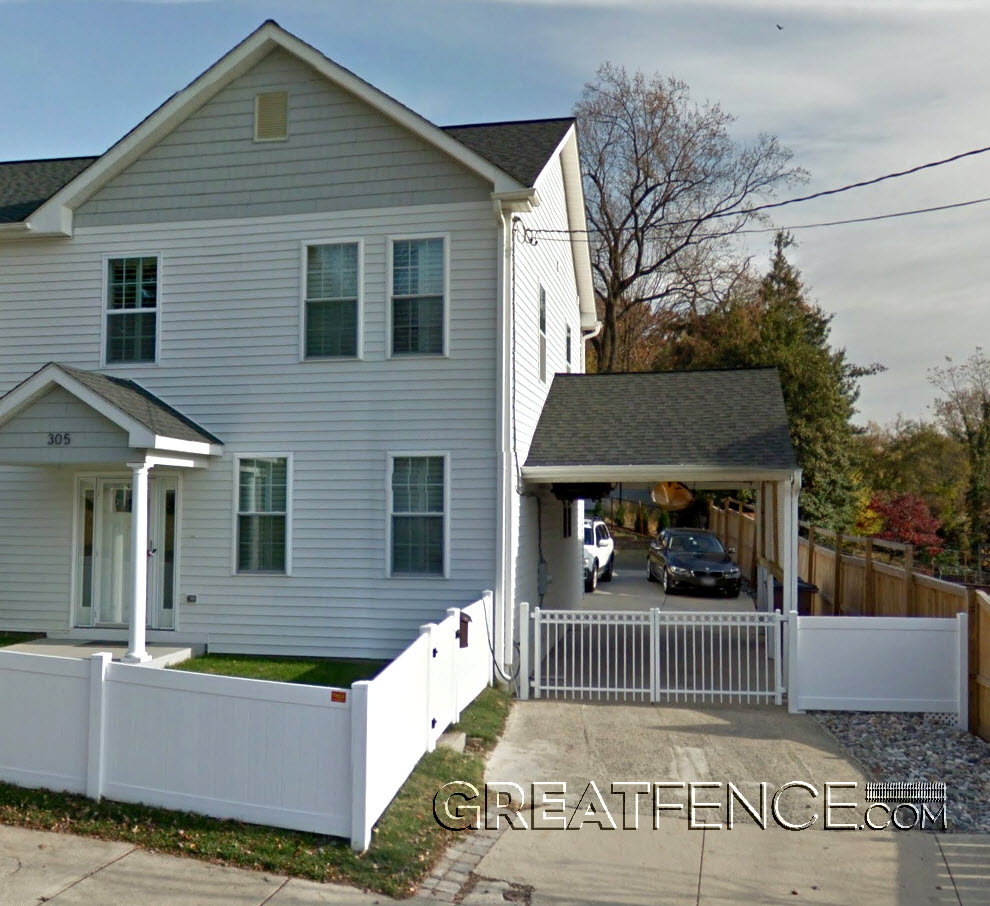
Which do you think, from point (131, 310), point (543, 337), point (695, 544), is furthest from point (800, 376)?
point (131, 310)

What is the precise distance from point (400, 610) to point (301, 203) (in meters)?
5.35

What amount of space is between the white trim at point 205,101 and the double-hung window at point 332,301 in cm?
173

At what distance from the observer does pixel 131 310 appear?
1295cm

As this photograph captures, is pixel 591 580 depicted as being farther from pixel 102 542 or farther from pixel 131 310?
pixel 131 310

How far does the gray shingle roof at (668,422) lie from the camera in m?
12.5

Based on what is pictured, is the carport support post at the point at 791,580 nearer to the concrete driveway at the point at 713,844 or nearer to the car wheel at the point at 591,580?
the concrete driveway at the point at 713,844

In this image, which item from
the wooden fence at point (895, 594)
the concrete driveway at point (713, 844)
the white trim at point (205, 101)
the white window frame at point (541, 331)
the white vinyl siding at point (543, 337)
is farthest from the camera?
the white vinyl siding at point (543, 337)

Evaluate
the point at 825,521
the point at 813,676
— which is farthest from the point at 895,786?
the point at 825,521

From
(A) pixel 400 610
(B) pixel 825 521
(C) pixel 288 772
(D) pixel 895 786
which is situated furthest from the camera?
(B) pixel 825 521

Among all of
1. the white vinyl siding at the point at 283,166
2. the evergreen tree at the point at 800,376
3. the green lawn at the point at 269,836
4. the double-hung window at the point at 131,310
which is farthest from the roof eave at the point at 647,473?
the evergreen tree at the point at 800,376

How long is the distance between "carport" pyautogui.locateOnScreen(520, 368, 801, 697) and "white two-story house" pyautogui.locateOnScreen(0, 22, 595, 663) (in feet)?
2.74

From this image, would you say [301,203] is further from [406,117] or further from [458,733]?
[458,733]

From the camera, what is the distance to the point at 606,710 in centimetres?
1055

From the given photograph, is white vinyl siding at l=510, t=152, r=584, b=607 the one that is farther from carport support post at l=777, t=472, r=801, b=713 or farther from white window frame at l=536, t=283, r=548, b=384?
carport support post at l=777, t=472, r=801, b=713
